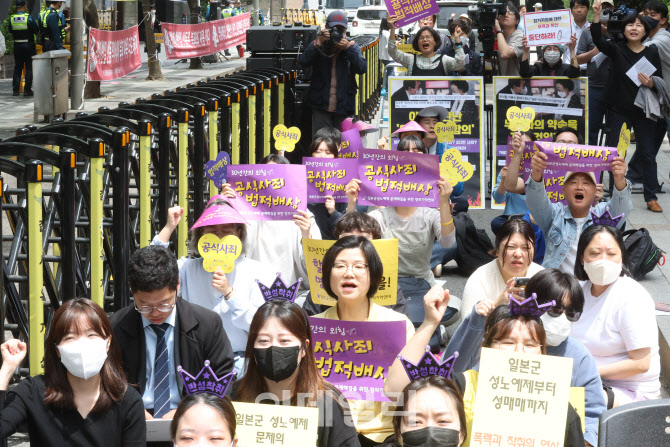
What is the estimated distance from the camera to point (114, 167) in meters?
5.98

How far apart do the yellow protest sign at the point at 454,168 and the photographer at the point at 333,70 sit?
13.2 feet

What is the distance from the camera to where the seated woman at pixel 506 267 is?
5.54 meters

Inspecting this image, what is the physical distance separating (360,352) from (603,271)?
4.62ft

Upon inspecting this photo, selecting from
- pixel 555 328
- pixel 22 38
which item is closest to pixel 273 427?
pixel 555 328

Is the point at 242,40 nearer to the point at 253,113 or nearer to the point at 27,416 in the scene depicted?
the point at 253,113

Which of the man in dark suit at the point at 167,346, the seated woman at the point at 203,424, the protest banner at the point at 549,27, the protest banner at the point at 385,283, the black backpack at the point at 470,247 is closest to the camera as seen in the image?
the seated woman at the point at 203,424

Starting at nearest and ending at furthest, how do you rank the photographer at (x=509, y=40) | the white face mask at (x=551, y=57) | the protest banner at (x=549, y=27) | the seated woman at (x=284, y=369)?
the seated woman at (x=284, y=369)
the protest banner at (x=549, y=27)
the white face mask at (x=551, y=57)
the photographer at (x=509, y=40)

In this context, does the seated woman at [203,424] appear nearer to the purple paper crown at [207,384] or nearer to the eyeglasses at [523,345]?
the purple paper crown at [207,384]

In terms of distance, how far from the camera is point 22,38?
20000 millimetres

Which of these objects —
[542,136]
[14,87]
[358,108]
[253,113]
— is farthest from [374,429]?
[14,87]

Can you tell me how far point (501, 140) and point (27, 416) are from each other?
7560mm

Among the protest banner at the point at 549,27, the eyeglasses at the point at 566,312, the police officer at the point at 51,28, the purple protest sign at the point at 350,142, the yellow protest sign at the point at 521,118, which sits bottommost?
the eyeglasses at the point at 566,312

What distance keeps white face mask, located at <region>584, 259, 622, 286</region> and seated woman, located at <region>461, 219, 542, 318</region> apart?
0.54 metres

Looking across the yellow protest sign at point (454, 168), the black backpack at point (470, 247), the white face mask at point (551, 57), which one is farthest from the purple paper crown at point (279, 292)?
the white face mask at point (551, 57)
